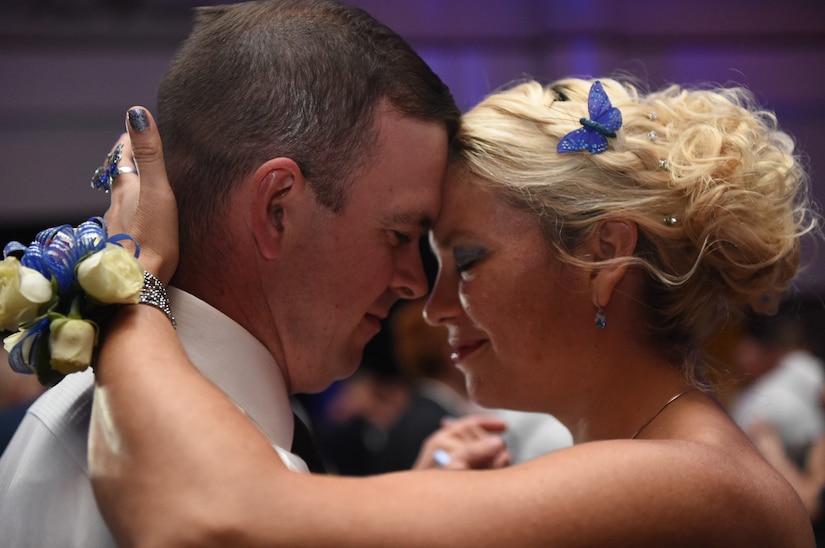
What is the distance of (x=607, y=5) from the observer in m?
6.18

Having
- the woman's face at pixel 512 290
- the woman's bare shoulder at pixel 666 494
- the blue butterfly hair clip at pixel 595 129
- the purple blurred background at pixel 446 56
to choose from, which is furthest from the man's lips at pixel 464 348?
the purple blurred background at pixel 446 56

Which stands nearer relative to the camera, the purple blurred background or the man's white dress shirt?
the man's white dress shirt

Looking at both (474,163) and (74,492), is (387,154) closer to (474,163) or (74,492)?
(474,163)

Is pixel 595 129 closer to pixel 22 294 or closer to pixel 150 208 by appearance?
pixel 150 208

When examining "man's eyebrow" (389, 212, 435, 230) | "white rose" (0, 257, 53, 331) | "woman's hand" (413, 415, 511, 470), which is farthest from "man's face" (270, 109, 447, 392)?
"woman's hand" (413, 415, 511, 470)

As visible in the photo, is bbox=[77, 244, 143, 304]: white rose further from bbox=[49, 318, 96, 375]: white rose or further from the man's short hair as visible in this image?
the man's short hair

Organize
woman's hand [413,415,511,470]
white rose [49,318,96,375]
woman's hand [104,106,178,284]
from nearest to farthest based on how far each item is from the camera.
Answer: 1. white rose [49,318,96,375]
2. woman's hand [104,106,178,284]
3. woman's hand [413,415,511,470]

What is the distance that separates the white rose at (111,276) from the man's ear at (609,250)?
862 mm

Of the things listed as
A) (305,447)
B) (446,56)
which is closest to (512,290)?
(305,447)

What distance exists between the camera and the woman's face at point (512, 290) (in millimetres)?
1854

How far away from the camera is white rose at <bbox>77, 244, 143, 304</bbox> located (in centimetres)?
134

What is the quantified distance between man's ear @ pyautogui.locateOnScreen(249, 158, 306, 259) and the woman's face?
389 mm

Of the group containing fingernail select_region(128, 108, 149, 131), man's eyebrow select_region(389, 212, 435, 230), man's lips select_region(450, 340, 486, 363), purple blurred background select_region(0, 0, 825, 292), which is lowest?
purple blurred background select_region(0, 0, 825, 292)

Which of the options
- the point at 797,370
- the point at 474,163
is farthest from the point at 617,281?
the point at 797,370
